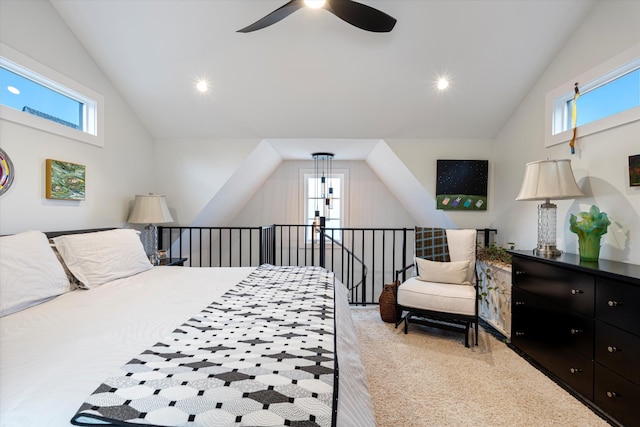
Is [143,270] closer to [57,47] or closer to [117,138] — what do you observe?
[117,138]

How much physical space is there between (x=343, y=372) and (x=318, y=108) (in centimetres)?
292

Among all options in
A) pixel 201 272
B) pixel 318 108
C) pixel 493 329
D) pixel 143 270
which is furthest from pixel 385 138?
pixel 143 270

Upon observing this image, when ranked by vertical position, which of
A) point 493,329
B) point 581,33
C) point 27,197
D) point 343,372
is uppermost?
point 581,33

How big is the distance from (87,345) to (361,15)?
2.27 m

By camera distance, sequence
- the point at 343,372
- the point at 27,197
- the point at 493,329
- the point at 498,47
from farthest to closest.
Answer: the point at 493,329
the point at 498,47
the point at 27,197
the point at 343,372

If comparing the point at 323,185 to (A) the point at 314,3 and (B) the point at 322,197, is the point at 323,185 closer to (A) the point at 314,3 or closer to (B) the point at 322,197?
(B) the point at 322,197

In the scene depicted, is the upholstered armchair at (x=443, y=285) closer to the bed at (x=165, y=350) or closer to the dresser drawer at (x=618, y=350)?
the dresser drawer at (x=618, y=350)

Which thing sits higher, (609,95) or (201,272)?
(609,95)

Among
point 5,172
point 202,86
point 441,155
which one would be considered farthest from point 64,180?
point 441,155

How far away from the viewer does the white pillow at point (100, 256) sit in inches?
74.5

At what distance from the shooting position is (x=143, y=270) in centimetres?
232

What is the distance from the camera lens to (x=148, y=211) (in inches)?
125

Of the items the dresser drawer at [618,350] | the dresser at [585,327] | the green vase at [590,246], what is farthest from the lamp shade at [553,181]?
the dresser drawer at [618,350]

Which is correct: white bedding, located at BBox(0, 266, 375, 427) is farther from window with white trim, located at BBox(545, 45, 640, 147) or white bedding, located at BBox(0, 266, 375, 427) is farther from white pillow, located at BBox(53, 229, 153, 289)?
window with white trim, located at BBox(545, 45, 640, 147)
